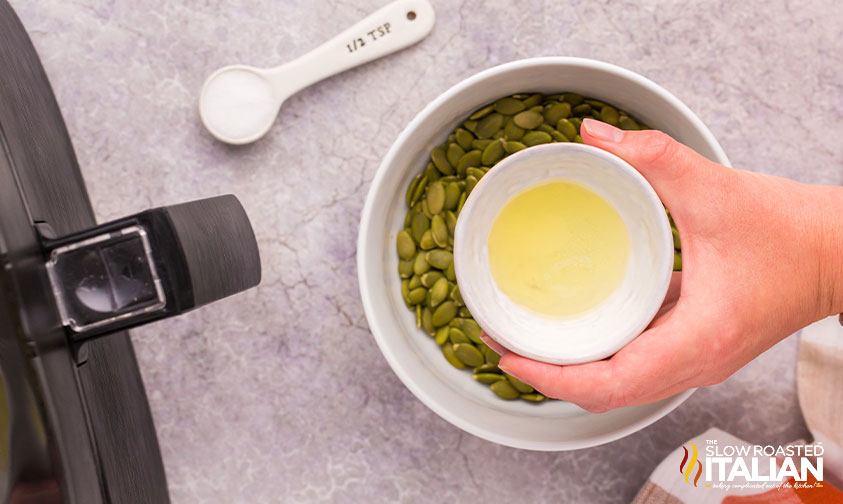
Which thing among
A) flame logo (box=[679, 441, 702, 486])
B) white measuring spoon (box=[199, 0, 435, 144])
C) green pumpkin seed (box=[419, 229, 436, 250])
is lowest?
flame logo (box=[679, 441, 702, 486])

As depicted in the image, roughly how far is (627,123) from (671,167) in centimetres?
13

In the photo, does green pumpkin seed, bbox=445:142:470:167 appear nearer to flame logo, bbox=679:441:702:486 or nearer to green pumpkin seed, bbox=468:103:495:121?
green pumpkin seed, bbox=468:103:495:121

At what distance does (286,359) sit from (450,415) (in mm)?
225

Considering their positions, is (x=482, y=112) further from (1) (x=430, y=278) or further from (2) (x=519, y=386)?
(2) (x=519, y=386)

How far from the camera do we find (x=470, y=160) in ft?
2.27

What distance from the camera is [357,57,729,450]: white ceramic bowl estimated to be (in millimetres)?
609

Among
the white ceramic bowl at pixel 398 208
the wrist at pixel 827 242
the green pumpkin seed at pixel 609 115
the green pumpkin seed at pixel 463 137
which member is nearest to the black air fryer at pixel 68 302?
the white ceramic bowl at pixel 398 208

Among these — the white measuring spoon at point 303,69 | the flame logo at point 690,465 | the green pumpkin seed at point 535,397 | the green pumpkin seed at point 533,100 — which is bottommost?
the flame logo at point 690,465

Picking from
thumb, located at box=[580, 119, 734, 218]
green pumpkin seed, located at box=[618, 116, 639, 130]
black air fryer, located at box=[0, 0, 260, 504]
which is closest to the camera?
black air fryer, located at box=[0, 0, 260, 504]

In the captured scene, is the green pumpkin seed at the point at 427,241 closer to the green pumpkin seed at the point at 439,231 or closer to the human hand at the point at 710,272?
the green pumpkin seed at the point at 439,231

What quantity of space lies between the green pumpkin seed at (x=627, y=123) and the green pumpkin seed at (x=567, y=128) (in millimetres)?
47

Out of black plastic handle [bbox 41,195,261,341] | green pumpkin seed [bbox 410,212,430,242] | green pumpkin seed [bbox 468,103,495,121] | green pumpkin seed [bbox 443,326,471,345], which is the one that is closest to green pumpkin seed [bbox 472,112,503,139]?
green pumpkin seed [bbox 468,103,495,121]

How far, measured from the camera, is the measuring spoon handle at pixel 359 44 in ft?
2.38

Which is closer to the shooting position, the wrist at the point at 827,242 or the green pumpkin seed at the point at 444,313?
the wrist at the point at 827,242
